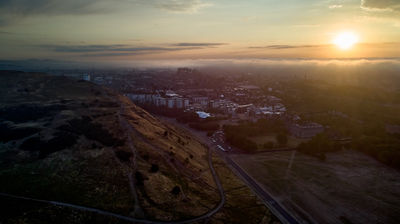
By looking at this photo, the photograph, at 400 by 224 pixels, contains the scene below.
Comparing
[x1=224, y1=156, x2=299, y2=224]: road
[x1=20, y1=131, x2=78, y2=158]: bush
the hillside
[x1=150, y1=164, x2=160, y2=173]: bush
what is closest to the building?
[x1=224, y1=156, x2=299, y2=224]: road

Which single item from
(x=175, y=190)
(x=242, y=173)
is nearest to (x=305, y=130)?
(x=242, y=173)

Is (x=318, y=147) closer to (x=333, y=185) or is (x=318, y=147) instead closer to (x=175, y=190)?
(x=333, y=185)

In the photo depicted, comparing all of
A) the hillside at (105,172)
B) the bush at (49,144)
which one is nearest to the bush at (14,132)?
the hillside at (105,172)

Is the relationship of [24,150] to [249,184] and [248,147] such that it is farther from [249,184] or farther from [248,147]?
[248,147]

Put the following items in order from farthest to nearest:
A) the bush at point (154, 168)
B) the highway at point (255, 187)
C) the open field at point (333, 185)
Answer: the bush at point (154, 168)
the open field at point (333, 185)
the highway at point (255, 187)

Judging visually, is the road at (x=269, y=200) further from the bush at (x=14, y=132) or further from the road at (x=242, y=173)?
the bush at (x=14, y=132)

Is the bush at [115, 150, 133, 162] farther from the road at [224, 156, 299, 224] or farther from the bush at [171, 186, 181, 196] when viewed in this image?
the road at [224, 156, 299, 224]

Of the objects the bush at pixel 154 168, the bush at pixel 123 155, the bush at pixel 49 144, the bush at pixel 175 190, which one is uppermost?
the bush at pixel 49 144
